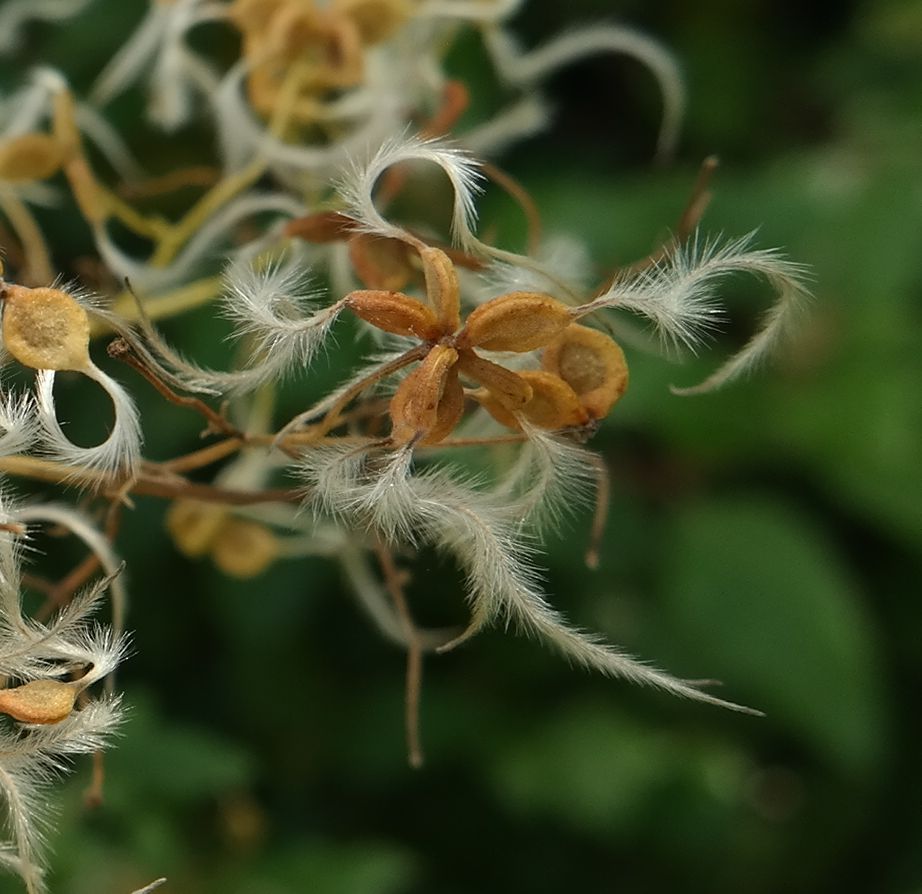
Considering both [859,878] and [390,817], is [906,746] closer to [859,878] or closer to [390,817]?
[859,878]

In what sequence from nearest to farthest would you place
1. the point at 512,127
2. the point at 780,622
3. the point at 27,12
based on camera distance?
the point at 512,127
the point at 27,12
the point at 780,622

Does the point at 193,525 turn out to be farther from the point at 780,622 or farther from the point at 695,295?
the point at 780,622

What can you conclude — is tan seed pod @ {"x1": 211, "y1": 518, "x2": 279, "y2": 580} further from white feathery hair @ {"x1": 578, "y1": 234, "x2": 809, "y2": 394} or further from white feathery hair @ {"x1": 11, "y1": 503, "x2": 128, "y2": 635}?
white feathery hair @ {"x1": 578, "y1": 234, "x2": 809, "y2": 394}

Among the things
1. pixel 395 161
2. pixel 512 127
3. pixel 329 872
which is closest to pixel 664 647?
pixel 329 872

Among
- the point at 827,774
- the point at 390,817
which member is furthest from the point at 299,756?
the point at 827,774

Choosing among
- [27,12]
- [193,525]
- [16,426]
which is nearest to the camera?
[16,426]

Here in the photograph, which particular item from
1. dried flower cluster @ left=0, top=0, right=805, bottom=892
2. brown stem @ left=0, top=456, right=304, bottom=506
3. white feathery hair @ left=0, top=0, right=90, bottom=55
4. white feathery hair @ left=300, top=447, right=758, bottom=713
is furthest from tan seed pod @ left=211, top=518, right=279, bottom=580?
white feathery hair @ left=0, top=0, right=90, bottom=55
